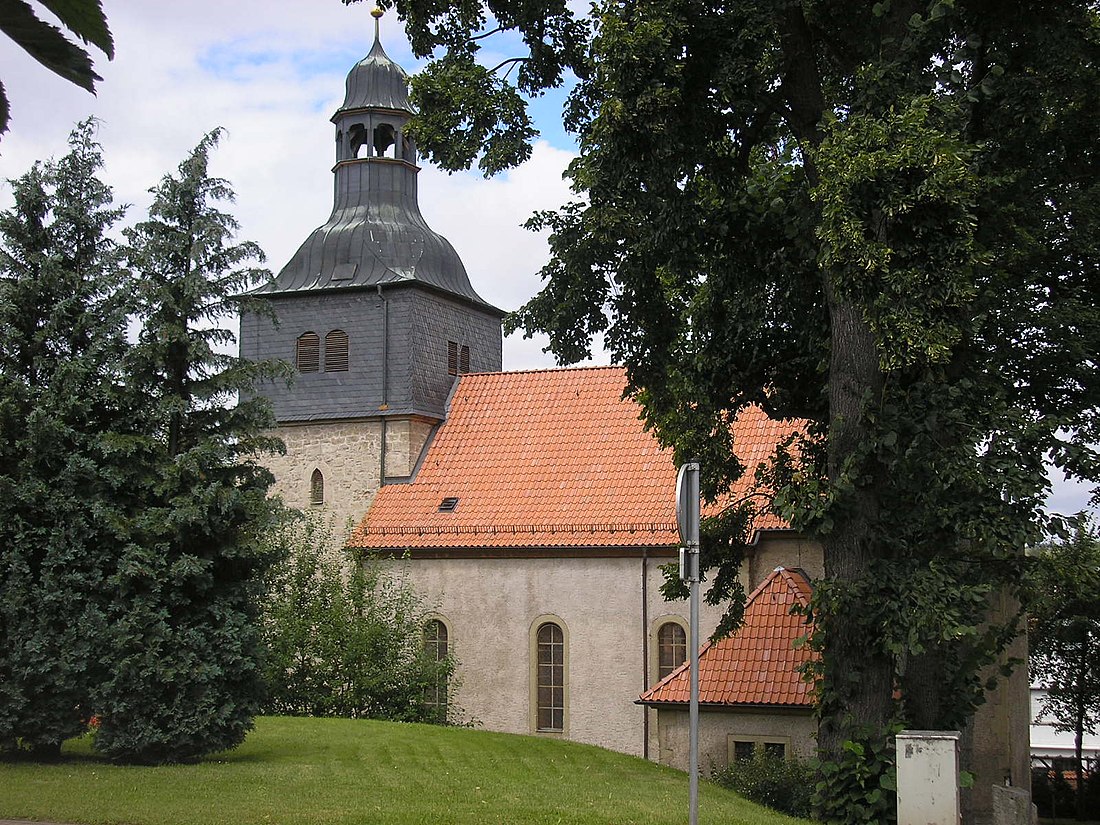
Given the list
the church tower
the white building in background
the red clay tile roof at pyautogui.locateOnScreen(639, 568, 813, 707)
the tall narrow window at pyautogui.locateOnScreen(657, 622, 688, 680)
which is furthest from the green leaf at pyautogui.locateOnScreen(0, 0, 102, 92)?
→ the white building in background

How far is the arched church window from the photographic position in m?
31.1

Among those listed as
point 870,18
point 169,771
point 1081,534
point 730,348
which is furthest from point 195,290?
point 1081,534

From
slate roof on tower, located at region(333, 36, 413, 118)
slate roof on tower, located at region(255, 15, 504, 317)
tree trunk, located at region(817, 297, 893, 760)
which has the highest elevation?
slate roof on tower, located at region(333, 36, 413, 118)

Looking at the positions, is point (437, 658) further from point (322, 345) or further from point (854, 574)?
point (854, 574)

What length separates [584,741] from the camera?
975 inches

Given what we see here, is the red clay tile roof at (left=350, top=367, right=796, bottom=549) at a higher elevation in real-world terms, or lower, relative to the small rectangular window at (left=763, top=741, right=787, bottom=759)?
higher

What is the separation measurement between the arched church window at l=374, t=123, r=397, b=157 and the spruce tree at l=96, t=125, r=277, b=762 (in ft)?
46.5

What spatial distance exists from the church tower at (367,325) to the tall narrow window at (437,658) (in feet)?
12.2

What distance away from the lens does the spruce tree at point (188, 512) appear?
16.0 metres

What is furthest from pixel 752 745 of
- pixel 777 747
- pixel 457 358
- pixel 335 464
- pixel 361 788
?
pixel 457 358

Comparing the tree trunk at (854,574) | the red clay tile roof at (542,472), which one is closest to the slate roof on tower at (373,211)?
the red clay tile roof at (542,472)

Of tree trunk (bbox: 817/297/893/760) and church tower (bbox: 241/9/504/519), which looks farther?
church tower (bbox: 241/9/504/519)

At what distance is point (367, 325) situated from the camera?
3050 centimetres

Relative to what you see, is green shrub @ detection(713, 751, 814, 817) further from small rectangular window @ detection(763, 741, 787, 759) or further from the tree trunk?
the tree trunk
